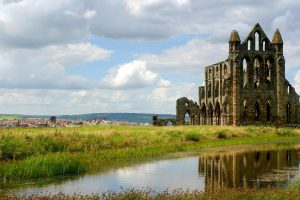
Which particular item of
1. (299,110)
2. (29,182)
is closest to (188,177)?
(29,182)

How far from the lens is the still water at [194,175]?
19.7 m

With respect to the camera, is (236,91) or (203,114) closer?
(236,91)

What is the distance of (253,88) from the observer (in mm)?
73938

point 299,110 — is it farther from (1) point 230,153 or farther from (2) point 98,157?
(2) point 98,157

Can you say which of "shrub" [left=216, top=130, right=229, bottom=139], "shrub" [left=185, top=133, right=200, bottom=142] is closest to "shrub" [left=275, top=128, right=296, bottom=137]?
"shrub" [left=216, top=130, right=229, bottom=139]

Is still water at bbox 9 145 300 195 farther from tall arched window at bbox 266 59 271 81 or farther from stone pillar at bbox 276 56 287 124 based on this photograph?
tall arched window at bbox 266 59 271 81

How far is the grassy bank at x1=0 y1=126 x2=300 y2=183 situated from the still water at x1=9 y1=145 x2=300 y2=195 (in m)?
1.75

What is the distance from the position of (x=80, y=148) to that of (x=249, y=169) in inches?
444

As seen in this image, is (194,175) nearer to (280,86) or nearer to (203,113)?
(280,86)

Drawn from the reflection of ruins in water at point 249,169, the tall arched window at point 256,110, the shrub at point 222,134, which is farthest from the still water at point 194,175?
the tall arched window at point 256,110

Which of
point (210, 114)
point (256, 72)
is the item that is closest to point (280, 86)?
point (256, 72)

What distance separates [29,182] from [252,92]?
57.3 m

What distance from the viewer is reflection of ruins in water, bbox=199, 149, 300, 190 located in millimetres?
21109

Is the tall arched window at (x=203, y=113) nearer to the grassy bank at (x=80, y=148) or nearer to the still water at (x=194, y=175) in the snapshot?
the grassy bank at (x=80, y=148)
